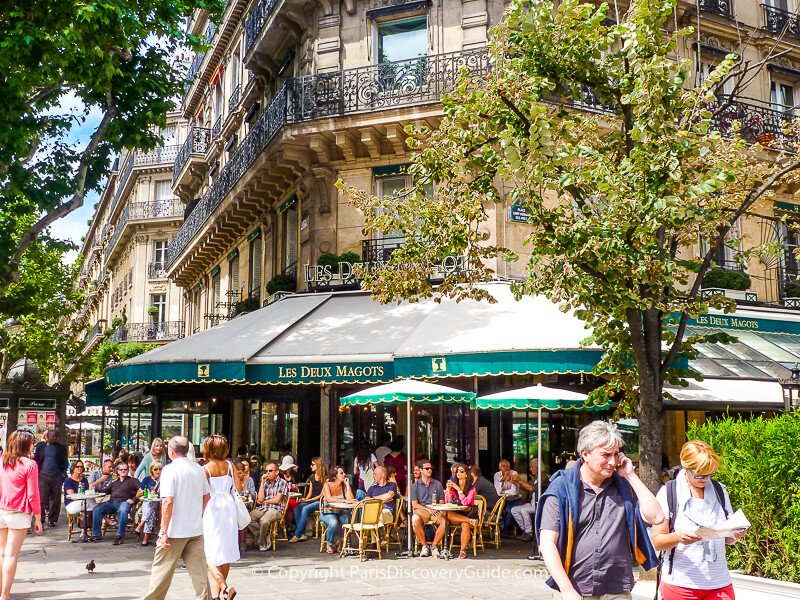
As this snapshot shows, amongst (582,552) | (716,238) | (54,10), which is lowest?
(582,552)

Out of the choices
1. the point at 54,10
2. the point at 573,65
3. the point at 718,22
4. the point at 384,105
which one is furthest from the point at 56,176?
the point at 718,22

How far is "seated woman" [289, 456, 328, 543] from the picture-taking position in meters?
13.0

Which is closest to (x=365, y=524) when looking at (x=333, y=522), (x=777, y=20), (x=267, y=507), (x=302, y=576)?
(x=333, y=522)

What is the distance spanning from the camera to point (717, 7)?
17906 millimetres

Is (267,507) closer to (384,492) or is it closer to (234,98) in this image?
(384,492)

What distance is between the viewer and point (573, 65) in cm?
917

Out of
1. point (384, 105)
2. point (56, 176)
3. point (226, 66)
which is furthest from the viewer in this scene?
point (226, 66)

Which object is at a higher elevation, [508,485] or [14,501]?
[14,501]

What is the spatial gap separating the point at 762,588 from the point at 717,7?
48.3 ft

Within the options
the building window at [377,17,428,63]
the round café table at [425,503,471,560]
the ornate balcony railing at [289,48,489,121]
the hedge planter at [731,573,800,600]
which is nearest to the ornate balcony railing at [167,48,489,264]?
the ornate balcony railing at [289,48,489,121]

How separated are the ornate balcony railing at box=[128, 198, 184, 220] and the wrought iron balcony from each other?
1104 inches

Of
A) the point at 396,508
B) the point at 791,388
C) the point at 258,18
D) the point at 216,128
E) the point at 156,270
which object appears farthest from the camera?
the point at 156,270

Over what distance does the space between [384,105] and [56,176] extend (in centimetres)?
596

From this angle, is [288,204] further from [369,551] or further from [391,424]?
[369,551]
